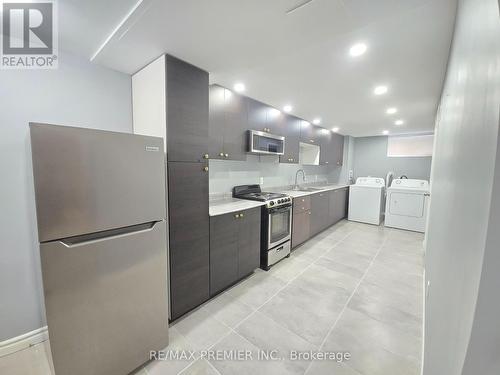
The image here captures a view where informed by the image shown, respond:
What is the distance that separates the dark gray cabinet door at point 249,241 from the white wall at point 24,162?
168 centimetres

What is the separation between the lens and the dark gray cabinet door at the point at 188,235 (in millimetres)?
1674

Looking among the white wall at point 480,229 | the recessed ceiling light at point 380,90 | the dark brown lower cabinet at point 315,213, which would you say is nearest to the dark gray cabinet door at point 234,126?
the dark brown lower cabinet at point 315,213

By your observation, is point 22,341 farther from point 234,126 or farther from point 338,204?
point 338,204

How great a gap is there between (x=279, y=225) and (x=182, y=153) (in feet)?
5.70

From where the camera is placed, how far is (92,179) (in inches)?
44.5

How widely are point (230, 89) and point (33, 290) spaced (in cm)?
259

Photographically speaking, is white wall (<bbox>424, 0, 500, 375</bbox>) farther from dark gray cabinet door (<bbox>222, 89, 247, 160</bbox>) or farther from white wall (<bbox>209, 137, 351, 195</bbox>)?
white wall (<bbox>209, 137, 351, 195</bbox>)

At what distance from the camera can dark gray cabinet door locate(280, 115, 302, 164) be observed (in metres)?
3.39

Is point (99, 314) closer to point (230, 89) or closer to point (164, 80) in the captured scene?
point (164, 80)

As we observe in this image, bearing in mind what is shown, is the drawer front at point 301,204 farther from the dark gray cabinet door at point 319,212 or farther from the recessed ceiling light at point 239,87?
the recessed ceiling light at point 239,87

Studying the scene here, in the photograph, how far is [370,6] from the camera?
1.08 m

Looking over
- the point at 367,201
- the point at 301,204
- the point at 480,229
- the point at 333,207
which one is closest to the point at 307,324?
the point at 480,229

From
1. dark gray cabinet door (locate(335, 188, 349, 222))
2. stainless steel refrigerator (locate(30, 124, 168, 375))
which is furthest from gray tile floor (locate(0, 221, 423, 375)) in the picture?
dark gray cabinet door (locate(335, 188, 349, 222))

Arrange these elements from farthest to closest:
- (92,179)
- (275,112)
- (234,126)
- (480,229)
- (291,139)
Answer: (291,139) → (275,112) → (234,126) → (92,179) → (480,229)
